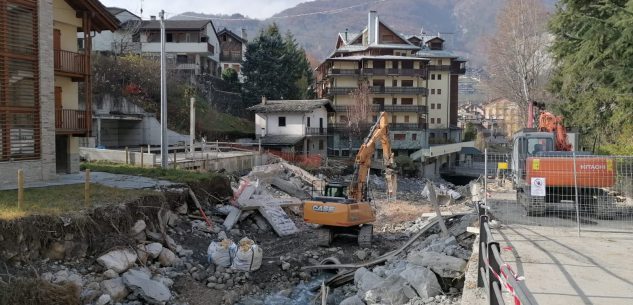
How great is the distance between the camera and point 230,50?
232ft

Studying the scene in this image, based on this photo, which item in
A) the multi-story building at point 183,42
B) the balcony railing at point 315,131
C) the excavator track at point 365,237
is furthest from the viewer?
the multi-story building at point 183,42

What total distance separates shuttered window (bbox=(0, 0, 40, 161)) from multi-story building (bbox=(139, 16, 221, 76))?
36.5m

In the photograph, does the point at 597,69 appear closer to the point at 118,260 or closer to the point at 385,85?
the point at 118,260

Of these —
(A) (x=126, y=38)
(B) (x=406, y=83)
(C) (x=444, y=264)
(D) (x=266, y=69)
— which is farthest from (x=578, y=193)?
(B) (x=406, y=83)

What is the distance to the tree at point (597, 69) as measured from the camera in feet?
55.3

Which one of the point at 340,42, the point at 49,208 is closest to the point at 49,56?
the point at 49,208

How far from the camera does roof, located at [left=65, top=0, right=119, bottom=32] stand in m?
21.3

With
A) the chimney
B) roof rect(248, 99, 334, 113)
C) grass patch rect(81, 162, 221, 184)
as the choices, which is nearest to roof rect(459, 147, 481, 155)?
the chimney

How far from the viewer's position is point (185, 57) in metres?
57.2

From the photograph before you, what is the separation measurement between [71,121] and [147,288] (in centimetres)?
1153

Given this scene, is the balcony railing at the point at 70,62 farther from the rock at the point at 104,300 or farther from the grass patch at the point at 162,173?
the rock at the point at 104,300

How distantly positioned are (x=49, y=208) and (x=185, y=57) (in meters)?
46.1

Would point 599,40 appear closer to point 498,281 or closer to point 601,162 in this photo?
point 601,162

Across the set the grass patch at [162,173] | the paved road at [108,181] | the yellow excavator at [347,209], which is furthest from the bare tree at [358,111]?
the paved road at [108,181]
